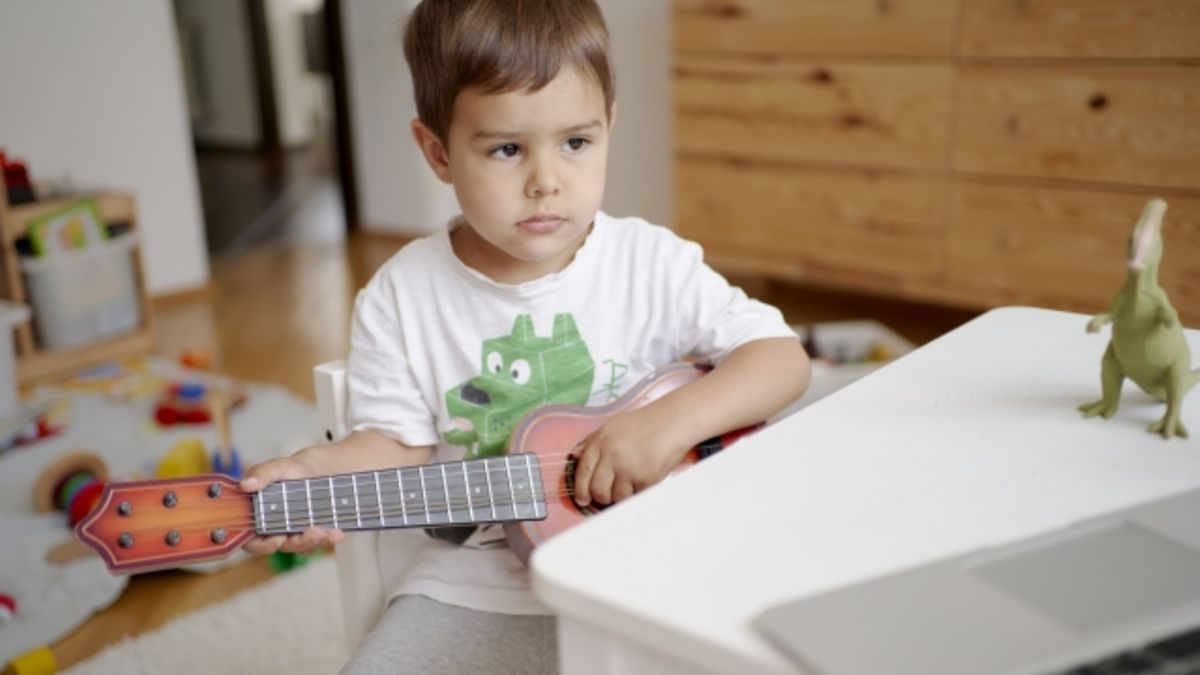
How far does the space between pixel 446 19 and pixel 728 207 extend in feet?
6.12

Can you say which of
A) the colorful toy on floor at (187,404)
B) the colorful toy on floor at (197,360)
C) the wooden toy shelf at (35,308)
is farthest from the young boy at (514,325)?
the wooden toy shelf at (35,308)

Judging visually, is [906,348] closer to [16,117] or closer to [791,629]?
[791,629]

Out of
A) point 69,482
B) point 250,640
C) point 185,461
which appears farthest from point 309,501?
point 69,482

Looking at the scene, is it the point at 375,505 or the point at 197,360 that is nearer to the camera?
the point at 375,505

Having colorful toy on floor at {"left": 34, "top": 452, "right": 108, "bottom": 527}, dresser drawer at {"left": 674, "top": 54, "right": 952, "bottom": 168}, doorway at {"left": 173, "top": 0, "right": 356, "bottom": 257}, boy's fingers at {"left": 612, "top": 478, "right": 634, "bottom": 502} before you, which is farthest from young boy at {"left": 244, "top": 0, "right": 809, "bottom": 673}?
doorway at {"left": 173, "top": 0, "right": 356, "bottom": 257}

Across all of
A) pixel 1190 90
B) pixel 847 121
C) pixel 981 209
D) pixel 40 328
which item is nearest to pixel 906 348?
pixel 981 209

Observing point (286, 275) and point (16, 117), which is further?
point (286, 275)

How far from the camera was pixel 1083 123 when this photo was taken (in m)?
2.06

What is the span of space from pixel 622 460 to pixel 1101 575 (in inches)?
15.1

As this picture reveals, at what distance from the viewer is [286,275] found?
3.45 metres

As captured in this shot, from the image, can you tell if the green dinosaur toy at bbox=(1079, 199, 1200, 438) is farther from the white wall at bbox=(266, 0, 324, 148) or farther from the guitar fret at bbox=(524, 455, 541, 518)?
the white wall at bbox=(266, 0, 324, 148)

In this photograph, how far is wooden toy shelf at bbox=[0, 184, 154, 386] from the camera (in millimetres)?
2469

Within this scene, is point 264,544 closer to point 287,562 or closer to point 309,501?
point 309,501

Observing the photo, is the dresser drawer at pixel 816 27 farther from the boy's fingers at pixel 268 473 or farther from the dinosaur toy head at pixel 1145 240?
the boy's fingers at pixel 268 473
